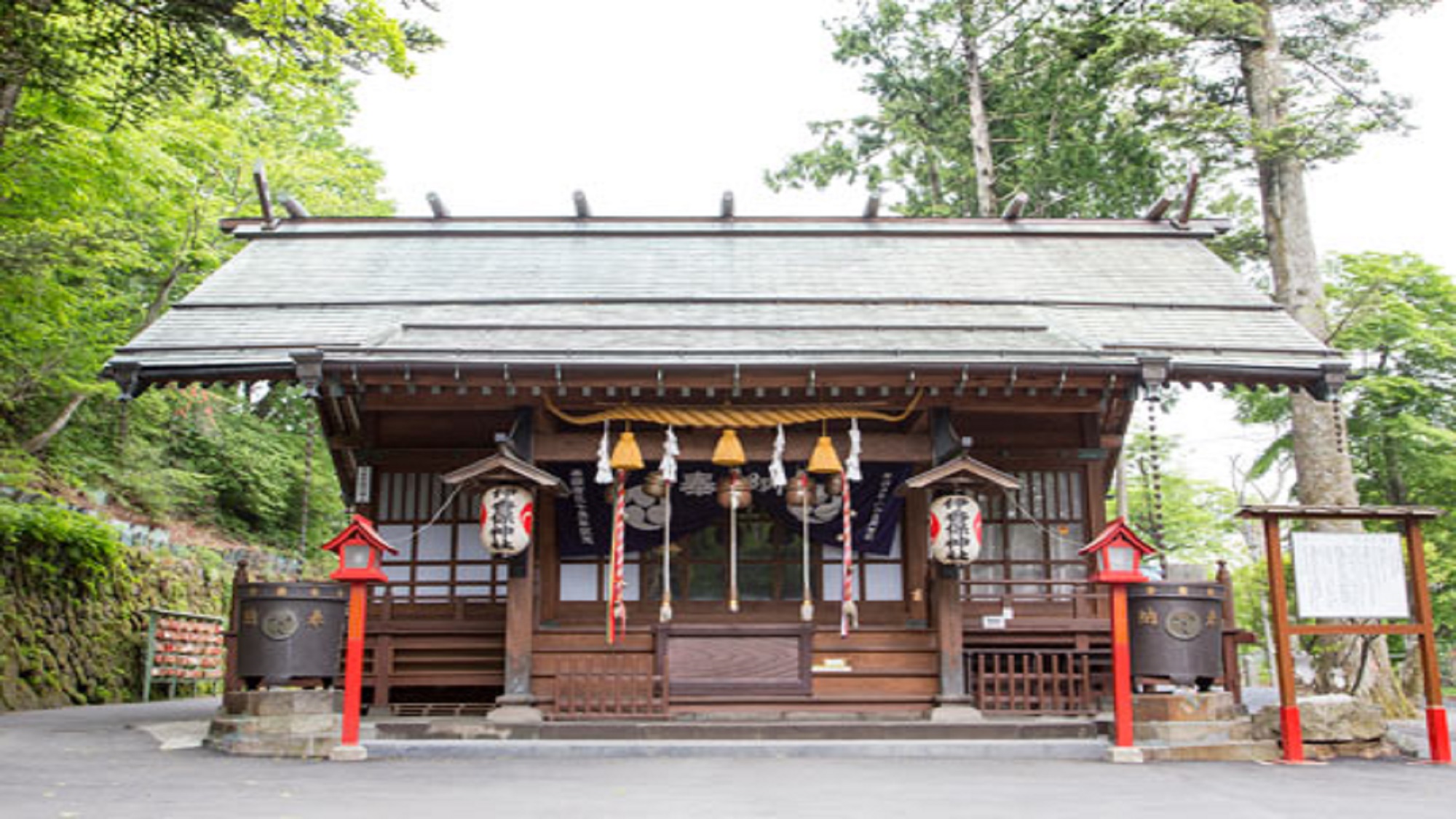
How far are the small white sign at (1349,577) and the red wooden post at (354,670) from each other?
740cm

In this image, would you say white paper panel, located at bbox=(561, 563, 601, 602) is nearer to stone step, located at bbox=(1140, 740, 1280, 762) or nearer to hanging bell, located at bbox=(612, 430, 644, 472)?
hanging bell, located at bbox=(612, 430, 644, 472)

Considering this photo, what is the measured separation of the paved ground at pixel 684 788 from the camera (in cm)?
630

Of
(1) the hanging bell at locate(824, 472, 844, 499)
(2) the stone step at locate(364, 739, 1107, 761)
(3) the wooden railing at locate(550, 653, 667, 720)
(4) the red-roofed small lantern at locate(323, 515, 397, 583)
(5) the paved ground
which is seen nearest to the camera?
(5) the paved ground

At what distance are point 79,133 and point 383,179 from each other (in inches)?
621

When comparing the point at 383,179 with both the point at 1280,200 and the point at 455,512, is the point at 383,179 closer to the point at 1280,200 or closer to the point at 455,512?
the point at 455,512

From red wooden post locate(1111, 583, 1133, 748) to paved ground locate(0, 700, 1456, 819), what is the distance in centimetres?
35

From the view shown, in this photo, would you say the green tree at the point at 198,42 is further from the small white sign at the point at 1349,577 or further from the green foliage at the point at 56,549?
the small white sign at the point at 1349,577

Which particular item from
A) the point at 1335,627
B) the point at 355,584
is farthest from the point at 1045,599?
the point at 355,584

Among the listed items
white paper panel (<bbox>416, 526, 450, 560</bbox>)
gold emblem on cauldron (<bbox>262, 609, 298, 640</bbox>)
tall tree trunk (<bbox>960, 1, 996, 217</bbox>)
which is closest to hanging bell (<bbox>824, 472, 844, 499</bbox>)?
white paper panel (<bbox>416, 526, 450, 560</bbox>)

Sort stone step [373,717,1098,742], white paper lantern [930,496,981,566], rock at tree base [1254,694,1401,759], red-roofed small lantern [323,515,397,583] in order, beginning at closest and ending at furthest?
red-roofed small lantern [323,515,397,583] < rock at tree base [1254,694,1401,759] < stone step [373,717,1098,742] < white paper lantern [930,496,981,566]

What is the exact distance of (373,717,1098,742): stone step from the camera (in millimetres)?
9039

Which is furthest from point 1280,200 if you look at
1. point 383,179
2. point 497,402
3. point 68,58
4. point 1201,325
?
point 383,179

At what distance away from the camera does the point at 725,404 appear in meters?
10.2

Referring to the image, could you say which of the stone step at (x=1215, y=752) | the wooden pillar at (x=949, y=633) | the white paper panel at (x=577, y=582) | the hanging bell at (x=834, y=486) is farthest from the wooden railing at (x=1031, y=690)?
the white paper panel at (x=577, y=582)
